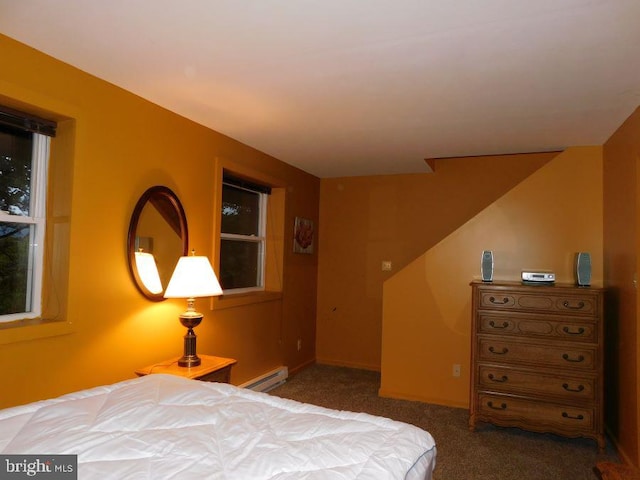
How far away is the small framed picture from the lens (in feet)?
15.3

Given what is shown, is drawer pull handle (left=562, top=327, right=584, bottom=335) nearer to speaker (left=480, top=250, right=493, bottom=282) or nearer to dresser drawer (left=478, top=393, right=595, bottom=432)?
dresser drawer (left=478, top=393, right=595, bottom=432)

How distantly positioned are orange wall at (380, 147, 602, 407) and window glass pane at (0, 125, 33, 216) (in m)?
2.95

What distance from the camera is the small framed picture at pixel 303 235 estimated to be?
4652 mm

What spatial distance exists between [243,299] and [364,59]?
229 cm

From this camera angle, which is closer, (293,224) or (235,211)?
(235,211)

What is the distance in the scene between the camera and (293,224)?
181 inches

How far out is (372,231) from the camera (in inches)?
197

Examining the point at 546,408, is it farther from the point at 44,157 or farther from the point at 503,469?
the point at 44,157

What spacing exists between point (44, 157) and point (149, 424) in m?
1.64

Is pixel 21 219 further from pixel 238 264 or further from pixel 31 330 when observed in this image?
pixel 238 264

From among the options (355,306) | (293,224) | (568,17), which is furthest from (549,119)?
(355,306)

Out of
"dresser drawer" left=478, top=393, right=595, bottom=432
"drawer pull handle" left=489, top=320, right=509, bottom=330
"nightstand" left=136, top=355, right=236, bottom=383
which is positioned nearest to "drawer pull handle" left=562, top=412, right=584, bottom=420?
"dresser drawer" left=478, top=393, right=595, bottom=432

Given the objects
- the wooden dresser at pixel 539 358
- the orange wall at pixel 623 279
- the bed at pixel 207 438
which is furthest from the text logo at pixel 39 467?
the orange wall at pixel 623 279

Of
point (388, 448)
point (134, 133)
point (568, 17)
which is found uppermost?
point (568, 17)
